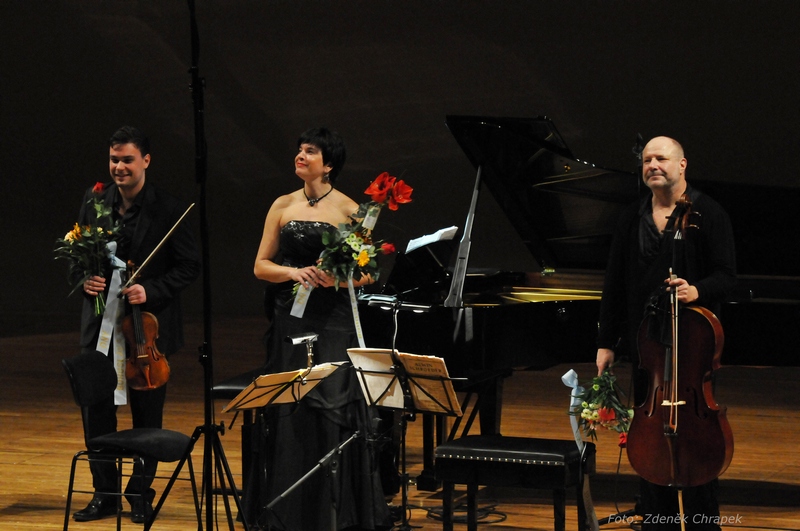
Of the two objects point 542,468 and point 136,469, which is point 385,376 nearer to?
point 542,468

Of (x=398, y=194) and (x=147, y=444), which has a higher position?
(x=398, y=194)

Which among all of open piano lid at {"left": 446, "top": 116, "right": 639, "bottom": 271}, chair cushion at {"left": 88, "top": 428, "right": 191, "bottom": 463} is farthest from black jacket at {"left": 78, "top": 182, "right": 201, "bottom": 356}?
open piano lid at {"left": 446, "top": 116, "right": 639, "bottom": 271}

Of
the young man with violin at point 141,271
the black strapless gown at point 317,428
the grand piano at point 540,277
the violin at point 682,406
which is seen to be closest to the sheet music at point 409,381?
the black strapless gown at point 317,428

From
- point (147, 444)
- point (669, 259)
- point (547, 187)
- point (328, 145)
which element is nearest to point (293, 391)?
point (147, 444)

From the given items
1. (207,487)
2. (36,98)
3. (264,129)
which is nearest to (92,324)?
(207,487)

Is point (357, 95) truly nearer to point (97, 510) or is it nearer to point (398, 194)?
point (97, 510)

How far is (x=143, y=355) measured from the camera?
4180 millimetres

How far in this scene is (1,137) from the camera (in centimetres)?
1080

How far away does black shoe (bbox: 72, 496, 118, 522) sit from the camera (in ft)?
14.1

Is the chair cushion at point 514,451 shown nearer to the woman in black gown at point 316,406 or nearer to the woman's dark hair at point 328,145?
the woman in black gown at point 316,406

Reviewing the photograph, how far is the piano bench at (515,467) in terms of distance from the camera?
3.54 metres

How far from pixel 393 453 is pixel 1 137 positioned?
7.56 metres

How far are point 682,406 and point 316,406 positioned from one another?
137cm

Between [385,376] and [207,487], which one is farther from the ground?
[385,376]
